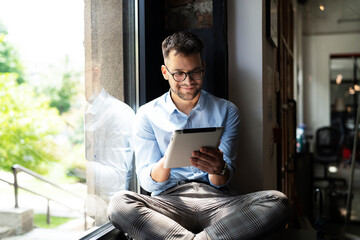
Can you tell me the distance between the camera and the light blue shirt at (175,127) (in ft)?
5.32

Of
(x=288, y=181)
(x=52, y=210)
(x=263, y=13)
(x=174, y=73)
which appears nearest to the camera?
(x=52, y=210)

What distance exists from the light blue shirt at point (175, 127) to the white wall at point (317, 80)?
5081 millimetres

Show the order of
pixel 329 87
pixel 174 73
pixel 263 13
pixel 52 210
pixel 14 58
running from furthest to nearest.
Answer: pixel 329 87
pixel 263 13
pixel 174 73
pixel 52 210
pixel 14 58

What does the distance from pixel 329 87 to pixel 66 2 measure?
594cm

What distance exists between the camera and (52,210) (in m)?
1.25

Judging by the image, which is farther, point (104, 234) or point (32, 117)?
point (104, 234)

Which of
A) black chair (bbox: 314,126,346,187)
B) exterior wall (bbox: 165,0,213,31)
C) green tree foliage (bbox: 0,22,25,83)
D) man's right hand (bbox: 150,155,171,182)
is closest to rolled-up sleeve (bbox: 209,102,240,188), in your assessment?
man's right hand (bbox: 150,155,171,182)

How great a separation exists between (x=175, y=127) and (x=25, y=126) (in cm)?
71

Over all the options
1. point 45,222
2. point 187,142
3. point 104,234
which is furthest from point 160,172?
point 45,222

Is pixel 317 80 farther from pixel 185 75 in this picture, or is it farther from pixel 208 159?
pixel 208 159

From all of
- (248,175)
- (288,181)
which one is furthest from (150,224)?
(288,181)

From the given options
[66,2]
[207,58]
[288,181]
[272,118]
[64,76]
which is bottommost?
[288,181]

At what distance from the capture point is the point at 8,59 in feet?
3.41

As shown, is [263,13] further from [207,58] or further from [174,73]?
[174,73]
